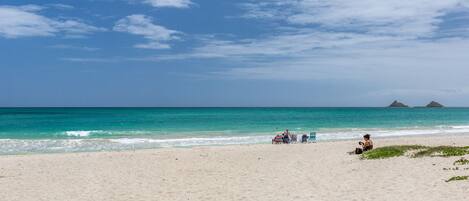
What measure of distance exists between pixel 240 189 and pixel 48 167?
9462 millimetres

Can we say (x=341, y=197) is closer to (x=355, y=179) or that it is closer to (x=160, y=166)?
(x=355, y=179)

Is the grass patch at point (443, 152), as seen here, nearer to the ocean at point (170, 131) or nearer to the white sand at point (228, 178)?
the white sand at point (228, 178)

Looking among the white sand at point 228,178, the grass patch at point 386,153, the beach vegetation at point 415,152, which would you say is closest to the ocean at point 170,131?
the white sand at point 228,178

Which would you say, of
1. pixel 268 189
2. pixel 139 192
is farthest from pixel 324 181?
pixel 139 192

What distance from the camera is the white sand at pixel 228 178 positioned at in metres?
13.4

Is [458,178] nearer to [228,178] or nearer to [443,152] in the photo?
[443,152]

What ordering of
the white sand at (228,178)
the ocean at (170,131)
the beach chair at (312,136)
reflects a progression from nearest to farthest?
the white sand at (228,178)
the ocean at (170,131)
the beach chair at (312,136)

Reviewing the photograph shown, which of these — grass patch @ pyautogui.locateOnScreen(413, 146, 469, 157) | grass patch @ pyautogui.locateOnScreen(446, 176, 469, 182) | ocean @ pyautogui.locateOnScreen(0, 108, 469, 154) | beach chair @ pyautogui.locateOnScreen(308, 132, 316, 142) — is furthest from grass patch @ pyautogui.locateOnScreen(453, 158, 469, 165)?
ocean @ pyautogui.locateOnScreen(0, 108, 469, 154)

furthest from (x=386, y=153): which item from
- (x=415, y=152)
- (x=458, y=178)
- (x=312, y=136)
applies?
(x=312, y=136)

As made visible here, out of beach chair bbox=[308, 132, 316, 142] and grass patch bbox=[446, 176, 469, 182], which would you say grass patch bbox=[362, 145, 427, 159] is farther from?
beach chair bbox=[308, 132, 316, 142]

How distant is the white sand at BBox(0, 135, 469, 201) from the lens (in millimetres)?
13359

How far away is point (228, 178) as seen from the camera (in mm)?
16750

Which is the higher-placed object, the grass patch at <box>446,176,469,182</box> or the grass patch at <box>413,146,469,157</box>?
the grass patch at <box>413,146,469,157</box>

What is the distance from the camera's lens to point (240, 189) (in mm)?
14531
